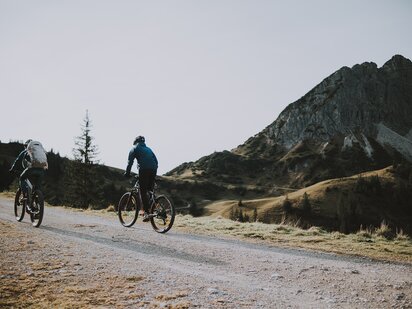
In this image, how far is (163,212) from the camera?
12016 mm

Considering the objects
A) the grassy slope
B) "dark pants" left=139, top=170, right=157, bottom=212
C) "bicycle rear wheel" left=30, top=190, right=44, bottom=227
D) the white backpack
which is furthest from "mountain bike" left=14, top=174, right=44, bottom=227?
the grassy slope

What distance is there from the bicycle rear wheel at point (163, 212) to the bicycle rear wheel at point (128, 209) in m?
1.02

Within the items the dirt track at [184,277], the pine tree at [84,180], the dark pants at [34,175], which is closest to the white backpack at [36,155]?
the dark pants at [34,175]

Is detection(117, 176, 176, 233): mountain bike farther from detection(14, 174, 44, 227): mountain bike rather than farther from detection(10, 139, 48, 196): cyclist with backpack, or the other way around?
detection(10, 139, 48, 196): cyclist with backpack

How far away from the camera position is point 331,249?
10031 mm

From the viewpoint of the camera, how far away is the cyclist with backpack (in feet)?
41.2

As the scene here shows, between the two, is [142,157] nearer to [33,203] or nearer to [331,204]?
[33,203]

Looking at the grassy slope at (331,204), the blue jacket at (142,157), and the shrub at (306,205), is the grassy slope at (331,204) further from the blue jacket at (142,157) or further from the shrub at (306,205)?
the blue jacket at (142,157)

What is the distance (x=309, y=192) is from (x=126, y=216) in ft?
525

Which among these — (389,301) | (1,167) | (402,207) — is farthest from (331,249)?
(402,207)

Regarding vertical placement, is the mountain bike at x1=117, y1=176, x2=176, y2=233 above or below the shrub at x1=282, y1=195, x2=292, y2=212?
above

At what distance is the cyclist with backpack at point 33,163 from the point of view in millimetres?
12555

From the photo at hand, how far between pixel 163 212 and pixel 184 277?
6.11 m

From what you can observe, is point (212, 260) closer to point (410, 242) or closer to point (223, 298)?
point (223, 298)
